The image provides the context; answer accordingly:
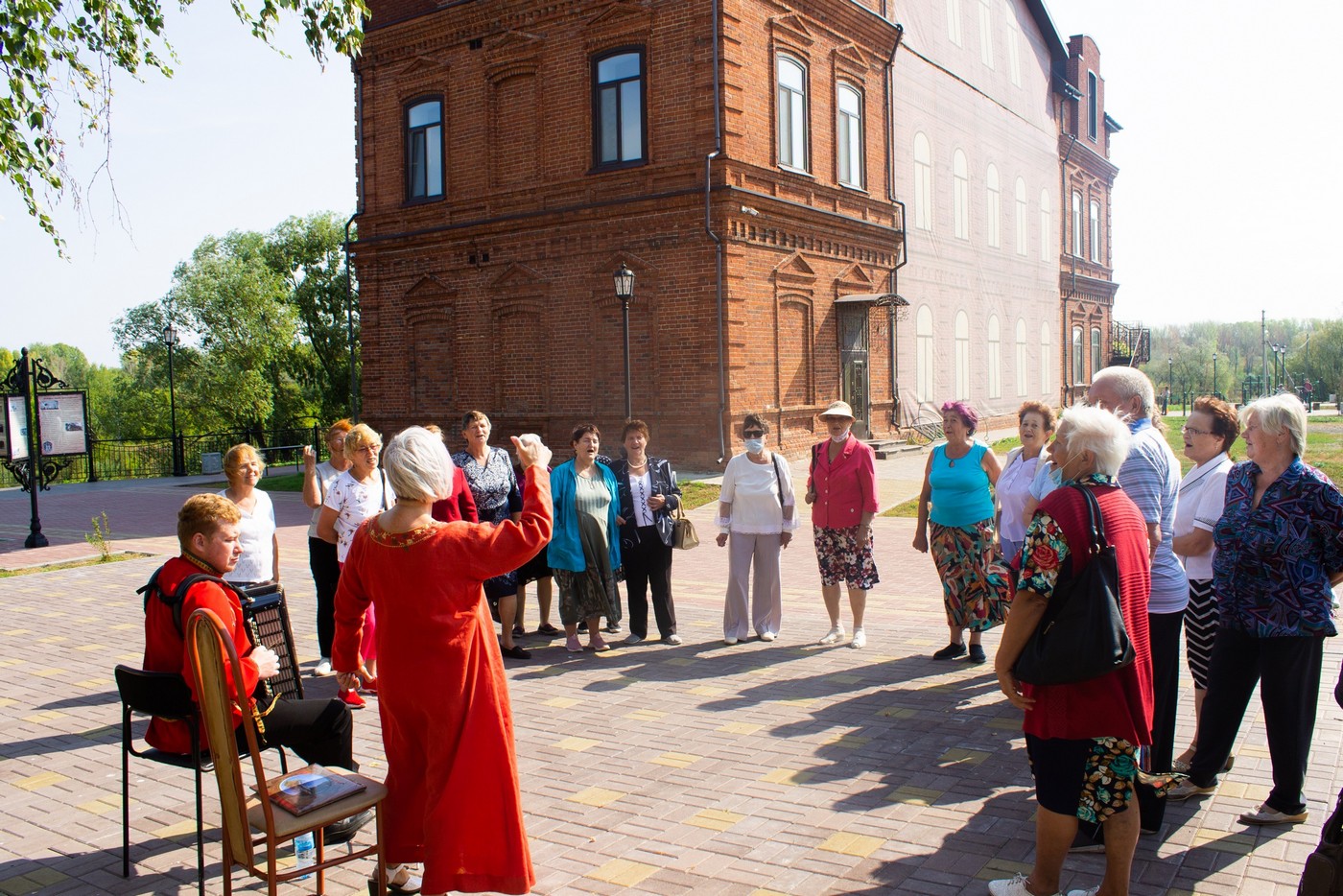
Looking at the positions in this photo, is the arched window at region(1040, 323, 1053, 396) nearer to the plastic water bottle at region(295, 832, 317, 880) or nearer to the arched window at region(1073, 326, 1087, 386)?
the arched window at region(1073, 326, 1087, 386)

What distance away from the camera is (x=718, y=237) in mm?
20250

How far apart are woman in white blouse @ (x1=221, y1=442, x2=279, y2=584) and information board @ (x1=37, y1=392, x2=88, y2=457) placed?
12.7 meters

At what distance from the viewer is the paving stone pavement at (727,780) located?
446 cm

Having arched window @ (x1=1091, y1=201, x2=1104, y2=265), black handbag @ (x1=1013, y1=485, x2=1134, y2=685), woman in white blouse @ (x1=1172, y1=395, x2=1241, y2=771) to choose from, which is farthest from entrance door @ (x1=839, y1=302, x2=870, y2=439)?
arched window @ (x1=1091, y1=201, x2=1104, y2=265)

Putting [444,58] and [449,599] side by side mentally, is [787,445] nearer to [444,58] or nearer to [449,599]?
[444,58]

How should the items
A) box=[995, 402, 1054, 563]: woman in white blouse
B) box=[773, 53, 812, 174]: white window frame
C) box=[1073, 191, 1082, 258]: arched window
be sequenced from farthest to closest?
box=[1073, 191, 1082, 258]: arched window < box=[773, 53, 812, 174]: white window frame < box=[995, 402, 1054, 563]: woman in white blouse

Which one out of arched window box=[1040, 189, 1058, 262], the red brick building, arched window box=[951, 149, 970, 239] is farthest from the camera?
arched window box=[1040, 189, 1058, 262]

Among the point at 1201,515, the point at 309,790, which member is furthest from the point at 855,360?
the point at 309,790

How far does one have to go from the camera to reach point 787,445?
22.1 m

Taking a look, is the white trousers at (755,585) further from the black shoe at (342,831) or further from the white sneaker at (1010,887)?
the white sneaker at (1010,887)

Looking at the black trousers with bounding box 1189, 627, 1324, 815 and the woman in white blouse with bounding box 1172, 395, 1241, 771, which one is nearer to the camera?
the black trousers with bounding box 1189, 627, 1324, 815

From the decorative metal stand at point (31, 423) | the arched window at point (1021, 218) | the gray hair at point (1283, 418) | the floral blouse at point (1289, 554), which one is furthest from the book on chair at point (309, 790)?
the arched window at point (1021, 218)

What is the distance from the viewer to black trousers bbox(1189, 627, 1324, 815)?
4.65 metres

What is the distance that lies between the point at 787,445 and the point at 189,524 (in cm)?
1832
